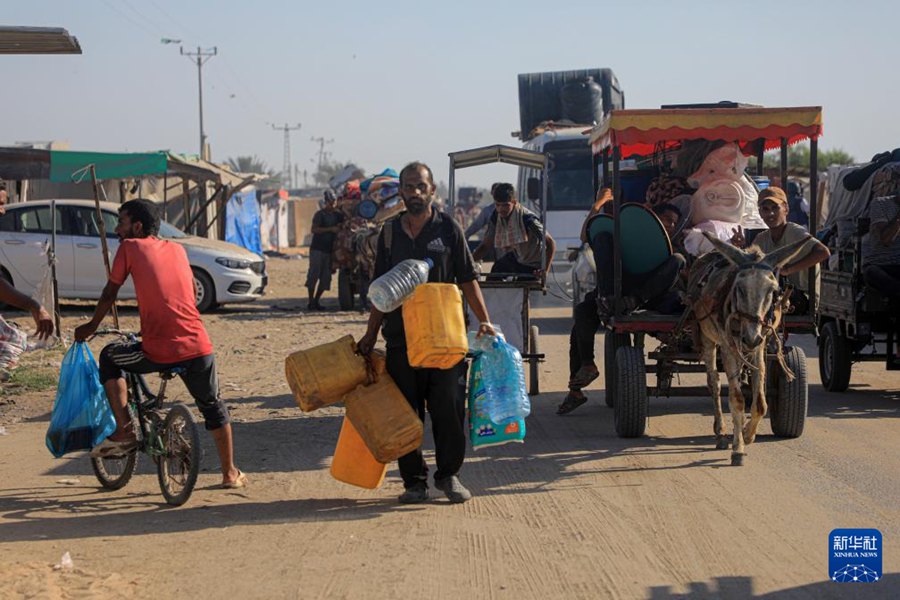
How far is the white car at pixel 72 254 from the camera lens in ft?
64.5

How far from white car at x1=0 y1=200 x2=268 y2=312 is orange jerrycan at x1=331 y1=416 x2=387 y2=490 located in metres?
12.7

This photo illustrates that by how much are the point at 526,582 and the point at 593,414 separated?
535 centimetres

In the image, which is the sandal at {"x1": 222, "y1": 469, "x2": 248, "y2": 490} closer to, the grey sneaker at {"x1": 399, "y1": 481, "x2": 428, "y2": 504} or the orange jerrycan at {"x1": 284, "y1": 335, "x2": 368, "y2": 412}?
the orange jerrycan at {"x1": 284, "y1": 335, "x2": 368, "y2": 412}

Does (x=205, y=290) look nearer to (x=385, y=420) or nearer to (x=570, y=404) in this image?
(x=570, y=404)

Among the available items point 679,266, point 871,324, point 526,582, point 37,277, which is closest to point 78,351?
point 526,582

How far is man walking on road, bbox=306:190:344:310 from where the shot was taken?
21703mm

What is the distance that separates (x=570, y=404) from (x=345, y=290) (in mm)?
11701

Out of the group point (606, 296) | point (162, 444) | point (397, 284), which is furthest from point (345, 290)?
point (397, 284)

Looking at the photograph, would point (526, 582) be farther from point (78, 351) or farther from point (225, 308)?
point (225, 308)

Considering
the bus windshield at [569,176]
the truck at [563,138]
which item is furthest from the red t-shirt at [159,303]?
the bus windshield at [569,176]

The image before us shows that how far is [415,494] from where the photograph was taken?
7.20m

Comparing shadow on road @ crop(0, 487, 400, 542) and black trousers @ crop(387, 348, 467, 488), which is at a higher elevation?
black trousers @ crop(387, 348, 467, 488)

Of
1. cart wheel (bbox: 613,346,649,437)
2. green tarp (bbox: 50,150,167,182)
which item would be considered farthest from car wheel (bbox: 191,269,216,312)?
cart wheel (bbox: 613,346,649,437)

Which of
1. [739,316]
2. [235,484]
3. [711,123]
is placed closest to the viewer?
[235,484]
